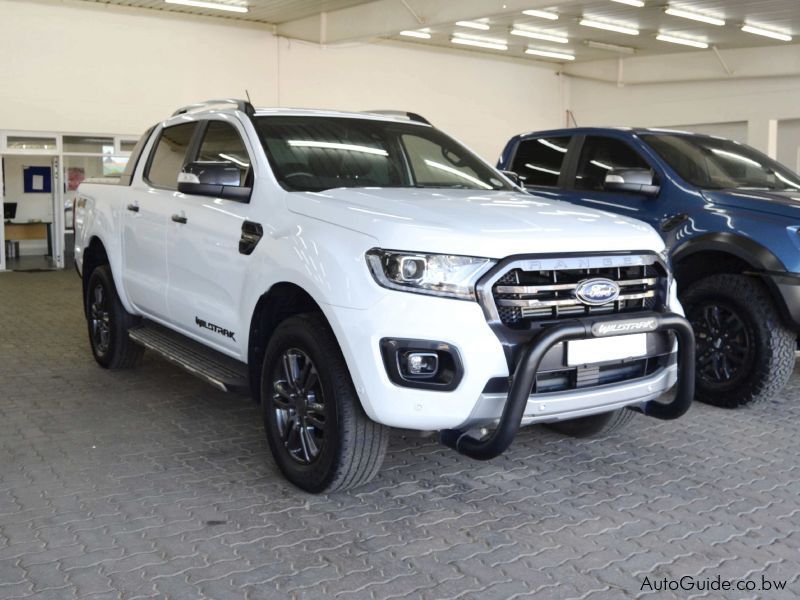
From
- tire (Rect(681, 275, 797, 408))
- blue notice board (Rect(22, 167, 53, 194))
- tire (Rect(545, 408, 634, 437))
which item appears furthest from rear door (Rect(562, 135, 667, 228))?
blue notice board (Rect(22, 167, 53, 194))

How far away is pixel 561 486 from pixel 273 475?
134 cm

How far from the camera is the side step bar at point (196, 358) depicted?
405 cm

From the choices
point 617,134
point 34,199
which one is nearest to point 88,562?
point 617,134

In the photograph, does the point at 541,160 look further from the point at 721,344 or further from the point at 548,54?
Result: the point at 548,54

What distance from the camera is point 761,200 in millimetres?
5145

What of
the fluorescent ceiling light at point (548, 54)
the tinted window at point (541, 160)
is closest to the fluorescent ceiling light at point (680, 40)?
the fluorescent ceiling light at point (548, 54)

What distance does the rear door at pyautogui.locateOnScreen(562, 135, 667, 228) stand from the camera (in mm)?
5711

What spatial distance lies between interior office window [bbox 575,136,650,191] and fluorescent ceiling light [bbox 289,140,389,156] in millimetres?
2329

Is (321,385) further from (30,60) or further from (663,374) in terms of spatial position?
(30,60)

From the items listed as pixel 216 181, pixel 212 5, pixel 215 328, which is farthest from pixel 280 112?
pixel 212 5

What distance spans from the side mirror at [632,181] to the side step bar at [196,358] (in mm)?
2771

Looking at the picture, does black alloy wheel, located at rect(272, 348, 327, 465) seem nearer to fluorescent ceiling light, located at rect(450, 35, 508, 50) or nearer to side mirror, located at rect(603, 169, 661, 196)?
side mirror, located at rect(603, 169, 661, 196)

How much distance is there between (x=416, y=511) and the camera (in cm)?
357

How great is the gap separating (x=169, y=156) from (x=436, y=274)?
2664 mm
